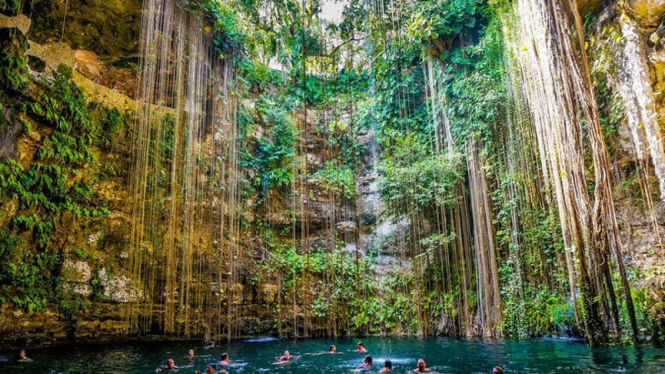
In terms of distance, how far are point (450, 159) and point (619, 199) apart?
3491 mm

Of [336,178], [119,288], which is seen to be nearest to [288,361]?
[119,288]

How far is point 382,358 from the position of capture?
664 centimetres

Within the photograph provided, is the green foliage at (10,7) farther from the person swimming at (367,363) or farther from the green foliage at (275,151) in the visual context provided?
the person swimming at (367,363)

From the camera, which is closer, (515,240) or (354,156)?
(515,240)

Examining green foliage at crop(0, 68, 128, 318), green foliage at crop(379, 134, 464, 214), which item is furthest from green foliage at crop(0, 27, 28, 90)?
green foliage at crop(379, 134, 464, 214)

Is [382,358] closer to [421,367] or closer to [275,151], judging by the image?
[421,367]

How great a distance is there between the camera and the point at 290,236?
11.8m

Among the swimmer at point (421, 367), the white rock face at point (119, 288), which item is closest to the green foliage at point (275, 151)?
the white rock face at point (119, 288)

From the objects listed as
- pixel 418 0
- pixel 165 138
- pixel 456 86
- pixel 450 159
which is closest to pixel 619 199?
pixel 450 159

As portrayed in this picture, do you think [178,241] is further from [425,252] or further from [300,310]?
[425,252]

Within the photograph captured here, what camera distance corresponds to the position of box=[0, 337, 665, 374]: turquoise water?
5.05m

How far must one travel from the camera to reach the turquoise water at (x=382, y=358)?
5.05 metres

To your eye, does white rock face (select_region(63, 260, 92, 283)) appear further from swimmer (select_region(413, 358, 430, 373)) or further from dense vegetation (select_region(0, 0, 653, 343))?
swimmer (select_region(413, 358, 430, 373))

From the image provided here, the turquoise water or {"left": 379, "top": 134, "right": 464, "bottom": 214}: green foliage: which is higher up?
{"left": 379, "top": 134, "right": 464, "bottom": 214}: green foliage
